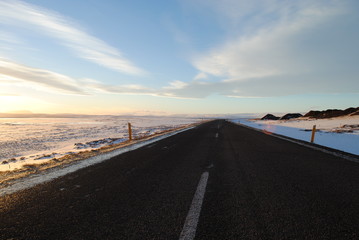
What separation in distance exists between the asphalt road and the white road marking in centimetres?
6

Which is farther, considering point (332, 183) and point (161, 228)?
point (332, 183)

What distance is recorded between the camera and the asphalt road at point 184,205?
2.19 metres

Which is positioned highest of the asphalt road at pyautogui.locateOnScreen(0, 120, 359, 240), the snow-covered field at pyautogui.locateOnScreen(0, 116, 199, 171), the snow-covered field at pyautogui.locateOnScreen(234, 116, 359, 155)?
the asphalt road at pyautogui.locateOnScreen(0, 120, 359, 240)

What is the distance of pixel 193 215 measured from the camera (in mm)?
2516

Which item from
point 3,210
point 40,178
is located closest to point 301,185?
point 3,210

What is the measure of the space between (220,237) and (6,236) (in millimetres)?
2704

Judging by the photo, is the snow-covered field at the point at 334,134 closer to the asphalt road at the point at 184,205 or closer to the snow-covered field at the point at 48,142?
the asphalt road at the point at 184,205

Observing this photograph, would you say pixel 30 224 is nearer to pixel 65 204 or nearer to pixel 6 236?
pixel 6 236

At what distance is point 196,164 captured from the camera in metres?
5.51

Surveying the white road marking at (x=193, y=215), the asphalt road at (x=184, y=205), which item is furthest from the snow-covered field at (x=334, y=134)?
the white road marking at (x=193, y=215)

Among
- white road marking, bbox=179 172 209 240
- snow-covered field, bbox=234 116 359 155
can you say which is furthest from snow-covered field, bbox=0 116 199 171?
snow-covered field, bbox=234 116 359 155

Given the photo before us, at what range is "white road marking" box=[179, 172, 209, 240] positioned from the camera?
6.89 feet

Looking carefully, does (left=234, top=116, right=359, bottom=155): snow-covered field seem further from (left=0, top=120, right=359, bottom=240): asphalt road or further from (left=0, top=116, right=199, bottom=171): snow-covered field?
(left=0, top=116, right=199, bottom=171): snow-covered field

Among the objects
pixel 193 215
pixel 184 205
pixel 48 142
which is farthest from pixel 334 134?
pixel 48 142
